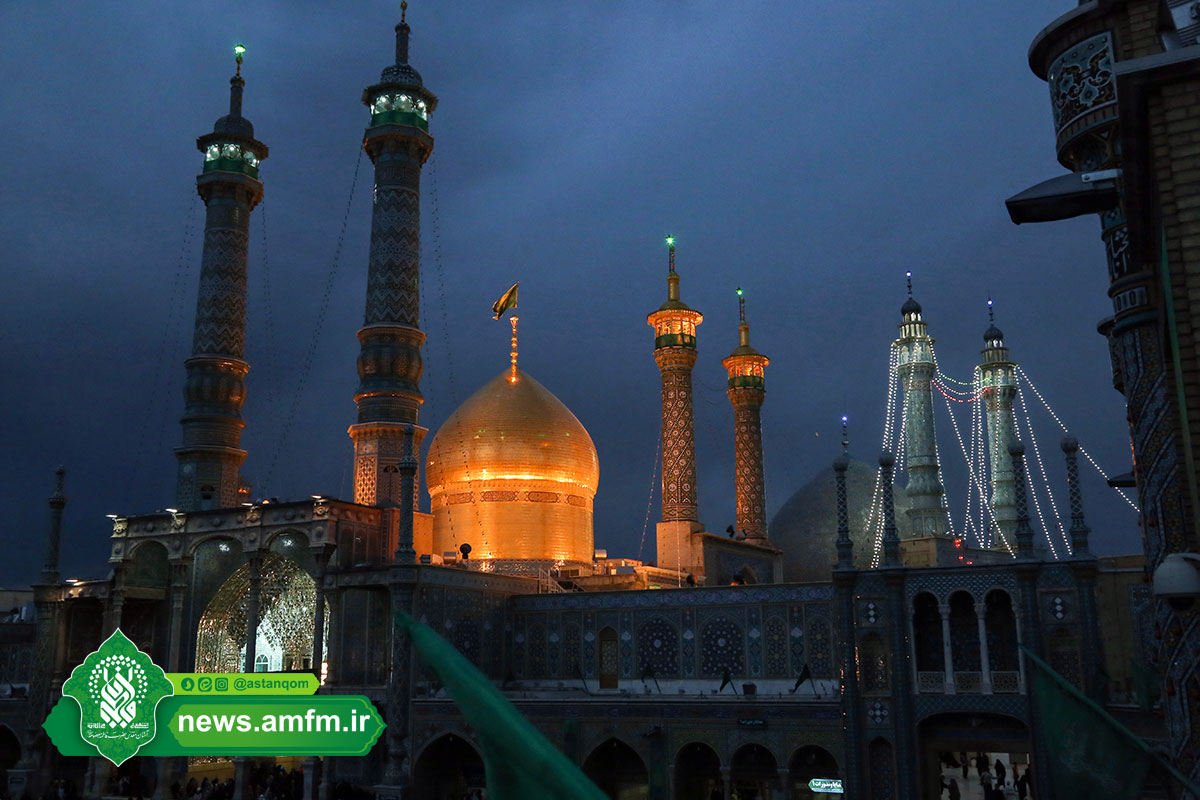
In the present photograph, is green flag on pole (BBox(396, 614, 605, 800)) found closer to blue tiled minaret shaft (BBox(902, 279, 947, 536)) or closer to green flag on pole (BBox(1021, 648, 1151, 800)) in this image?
green flag on pole (BBox(1021, 648, 1151, 800))

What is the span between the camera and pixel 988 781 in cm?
2198

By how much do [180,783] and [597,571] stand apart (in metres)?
12.7

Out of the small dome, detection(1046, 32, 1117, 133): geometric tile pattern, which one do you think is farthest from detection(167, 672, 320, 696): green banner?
detection(1046, 32, 1117, 133): geometric tile pattern

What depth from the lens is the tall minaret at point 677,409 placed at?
1303 inches

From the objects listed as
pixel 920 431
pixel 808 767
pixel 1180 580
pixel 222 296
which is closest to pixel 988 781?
pixel 808 767

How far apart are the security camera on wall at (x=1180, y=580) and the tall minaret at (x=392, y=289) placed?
1031 inches

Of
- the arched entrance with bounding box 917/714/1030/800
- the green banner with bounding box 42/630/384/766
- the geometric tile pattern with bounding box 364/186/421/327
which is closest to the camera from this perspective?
the arched entrance with bounding box 917/714/1030/800

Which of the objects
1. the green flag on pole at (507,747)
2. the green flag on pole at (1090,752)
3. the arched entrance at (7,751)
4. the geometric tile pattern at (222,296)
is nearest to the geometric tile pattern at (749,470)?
the geometric tile pattern at (222,296)

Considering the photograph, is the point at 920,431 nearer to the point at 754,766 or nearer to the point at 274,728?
the point at 754,766

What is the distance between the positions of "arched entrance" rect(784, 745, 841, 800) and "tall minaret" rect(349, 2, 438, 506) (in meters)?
14.6

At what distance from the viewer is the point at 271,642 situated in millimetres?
29312

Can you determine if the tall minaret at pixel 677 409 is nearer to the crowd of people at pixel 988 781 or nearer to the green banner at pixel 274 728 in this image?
the crowd of people at pixel 988 781

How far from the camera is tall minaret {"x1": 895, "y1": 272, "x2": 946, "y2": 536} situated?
34531 mm

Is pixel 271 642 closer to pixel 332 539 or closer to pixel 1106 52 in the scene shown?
pixel 332 539
